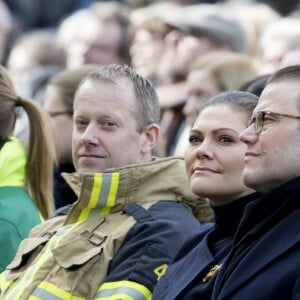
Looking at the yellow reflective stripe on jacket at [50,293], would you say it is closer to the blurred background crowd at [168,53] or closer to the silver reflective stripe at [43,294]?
the silver reflective stripe at [43,294]

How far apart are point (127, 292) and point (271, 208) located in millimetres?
858

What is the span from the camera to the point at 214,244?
4.23m

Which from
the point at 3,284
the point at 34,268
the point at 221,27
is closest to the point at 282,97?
the point at 34,268

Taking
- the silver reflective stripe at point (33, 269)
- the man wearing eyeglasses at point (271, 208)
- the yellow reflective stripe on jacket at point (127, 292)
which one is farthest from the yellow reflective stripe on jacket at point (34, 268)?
the man wearing eyeglasses at point (271, 208)

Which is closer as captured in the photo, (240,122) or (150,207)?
(240,122)

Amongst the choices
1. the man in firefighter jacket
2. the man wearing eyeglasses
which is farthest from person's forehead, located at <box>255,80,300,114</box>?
the man in firefighter jacket

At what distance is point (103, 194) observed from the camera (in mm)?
4699

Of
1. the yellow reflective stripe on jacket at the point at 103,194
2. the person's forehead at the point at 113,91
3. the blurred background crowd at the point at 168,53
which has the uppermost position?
the person's forehead at the point at 113,91

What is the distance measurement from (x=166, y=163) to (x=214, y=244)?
2.09 ft

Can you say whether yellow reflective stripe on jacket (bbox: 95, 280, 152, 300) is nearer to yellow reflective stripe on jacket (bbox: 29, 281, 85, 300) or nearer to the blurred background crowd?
yellow reflective stripe on jacket (bbox: 29, 281, 85, 300)

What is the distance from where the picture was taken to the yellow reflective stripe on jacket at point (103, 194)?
4672 mm

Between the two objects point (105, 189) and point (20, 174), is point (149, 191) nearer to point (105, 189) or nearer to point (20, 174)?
point (105, 189)

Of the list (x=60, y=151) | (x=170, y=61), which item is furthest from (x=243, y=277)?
(x=170, y=61)

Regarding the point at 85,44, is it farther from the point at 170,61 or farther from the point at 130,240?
the point at 130,240
